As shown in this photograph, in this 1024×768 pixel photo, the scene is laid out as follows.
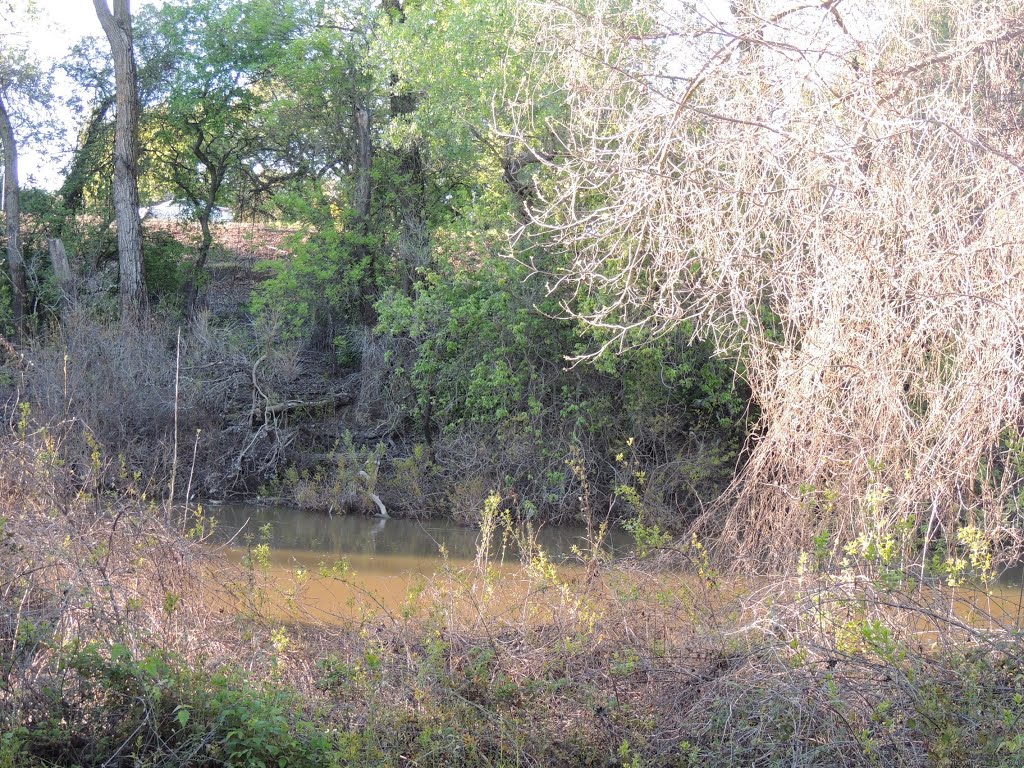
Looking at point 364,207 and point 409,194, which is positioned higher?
point 409,194

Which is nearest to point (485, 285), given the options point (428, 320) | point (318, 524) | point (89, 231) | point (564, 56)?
point (428, 320)

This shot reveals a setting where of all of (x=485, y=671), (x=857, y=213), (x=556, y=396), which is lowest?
(x=485, y=671)

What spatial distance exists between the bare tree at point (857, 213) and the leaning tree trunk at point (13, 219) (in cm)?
2040

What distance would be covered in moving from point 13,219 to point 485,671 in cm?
2288

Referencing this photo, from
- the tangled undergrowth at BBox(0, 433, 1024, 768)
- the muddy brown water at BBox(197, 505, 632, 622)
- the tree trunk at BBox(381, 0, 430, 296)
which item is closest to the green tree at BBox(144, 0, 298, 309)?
the tree trunk at BBox(381, 0, 430, 296)

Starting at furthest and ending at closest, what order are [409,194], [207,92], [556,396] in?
1. [207,92]
2. [409,194]
3. [556,396]

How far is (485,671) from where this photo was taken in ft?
18.9

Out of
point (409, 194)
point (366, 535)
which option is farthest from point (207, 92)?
point (366, 535)

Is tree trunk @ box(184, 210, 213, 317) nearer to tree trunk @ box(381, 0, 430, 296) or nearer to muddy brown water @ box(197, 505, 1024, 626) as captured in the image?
tree trunk @ box(381, 0, 430, 296)

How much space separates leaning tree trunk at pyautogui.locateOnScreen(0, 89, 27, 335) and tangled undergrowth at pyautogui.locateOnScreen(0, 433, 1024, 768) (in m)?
19.4

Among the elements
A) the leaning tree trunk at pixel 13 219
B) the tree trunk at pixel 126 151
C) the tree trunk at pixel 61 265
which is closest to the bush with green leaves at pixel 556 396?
the tree trunk at pixel 126 151

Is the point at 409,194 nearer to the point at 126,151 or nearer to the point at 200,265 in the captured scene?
the point at 126,151

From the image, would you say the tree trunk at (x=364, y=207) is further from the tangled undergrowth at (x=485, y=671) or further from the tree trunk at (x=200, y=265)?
the tangled undergrowth at (x=485, y=671)

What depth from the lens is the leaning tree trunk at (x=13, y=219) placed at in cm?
2438
